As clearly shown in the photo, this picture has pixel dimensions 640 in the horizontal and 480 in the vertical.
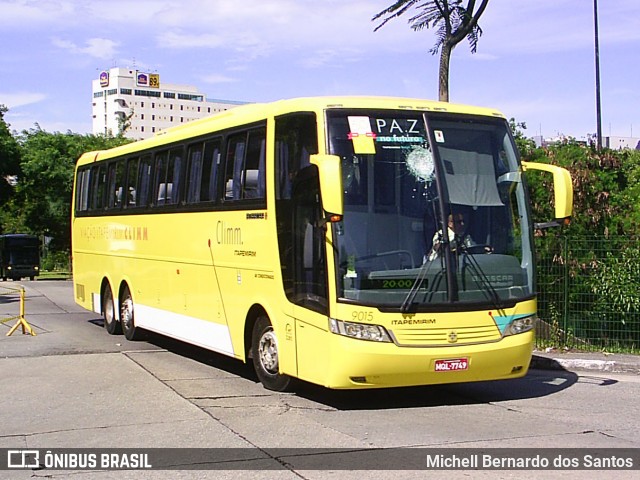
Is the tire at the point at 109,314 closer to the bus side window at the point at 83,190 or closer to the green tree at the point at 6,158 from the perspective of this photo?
the bus side window at the point at 83,190

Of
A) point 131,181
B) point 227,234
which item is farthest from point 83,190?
point 227,234

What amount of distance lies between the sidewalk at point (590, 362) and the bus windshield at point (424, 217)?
3.72 m

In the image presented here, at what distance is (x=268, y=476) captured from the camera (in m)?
7.01

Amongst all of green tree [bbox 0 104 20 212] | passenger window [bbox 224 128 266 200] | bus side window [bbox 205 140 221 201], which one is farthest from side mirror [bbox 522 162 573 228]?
green tree [bbox 0 104 20 212]

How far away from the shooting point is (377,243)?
9.31 m

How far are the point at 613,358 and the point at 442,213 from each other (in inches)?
222

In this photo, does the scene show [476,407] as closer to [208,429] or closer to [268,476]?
[208,429]

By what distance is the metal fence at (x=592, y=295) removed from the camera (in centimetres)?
1476

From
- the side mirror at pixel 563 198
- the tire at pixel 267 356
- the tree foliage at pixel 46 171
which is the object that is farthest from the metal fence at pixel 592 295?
the tree foliage at pixel 46 171

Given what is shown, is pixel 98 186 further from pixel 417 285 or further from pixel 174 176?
pixel 417 285

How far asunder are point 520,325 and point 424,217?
1.68 m

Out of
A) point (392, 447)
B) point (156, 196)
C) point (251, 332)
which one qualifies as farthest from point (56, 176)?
point (392, 447)

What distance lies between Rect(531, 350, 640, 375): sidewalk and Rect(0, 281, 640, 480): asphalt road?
115 mm

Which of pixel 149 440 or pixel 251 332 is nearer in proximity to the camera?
pixel 149 440
